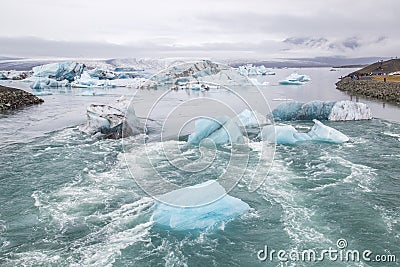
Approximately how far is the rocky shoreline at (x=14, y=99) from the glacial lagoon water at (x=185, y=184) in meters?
11.8

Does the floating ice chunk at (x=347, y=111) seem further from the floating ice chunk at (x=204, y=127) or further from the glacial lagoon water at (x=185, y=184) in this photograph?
the floating ice chunk at (x=204, y=127)

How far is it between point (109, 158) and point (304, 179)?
6.43 meters

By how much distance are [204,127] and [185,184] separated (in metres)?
3.82

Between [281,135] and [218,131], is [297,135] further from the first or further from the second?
[218,131]

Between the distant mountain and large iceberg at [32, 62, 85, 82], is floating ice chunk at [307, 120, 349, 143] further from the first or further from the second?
the distant mountain

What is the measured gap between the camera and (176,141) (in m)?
13.5

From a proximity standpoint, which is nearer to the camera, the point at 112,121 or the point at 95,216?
the point at 95,216

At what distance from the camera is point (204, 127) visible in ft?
41.5

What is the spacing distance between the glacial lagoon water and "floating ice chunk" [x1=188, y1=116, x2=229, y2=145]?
0.74 m

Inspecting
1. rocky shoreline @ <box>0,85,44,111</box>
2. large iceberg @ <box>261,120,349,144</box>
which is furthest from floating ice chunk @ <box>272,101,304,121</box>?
rocky shoreline @ <box>0,85,44,111</box>

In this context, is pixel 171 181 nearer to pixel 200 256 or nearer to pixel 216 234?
pixel 216 234

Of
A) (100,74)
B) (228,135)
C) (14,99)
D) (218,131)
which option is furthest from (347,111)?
(100,74)

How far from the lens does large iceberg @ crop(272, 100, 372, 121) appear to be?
18.0 meters

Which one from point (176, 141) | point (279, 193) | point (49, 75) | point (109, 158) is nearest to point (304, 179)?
point (279, 193)
